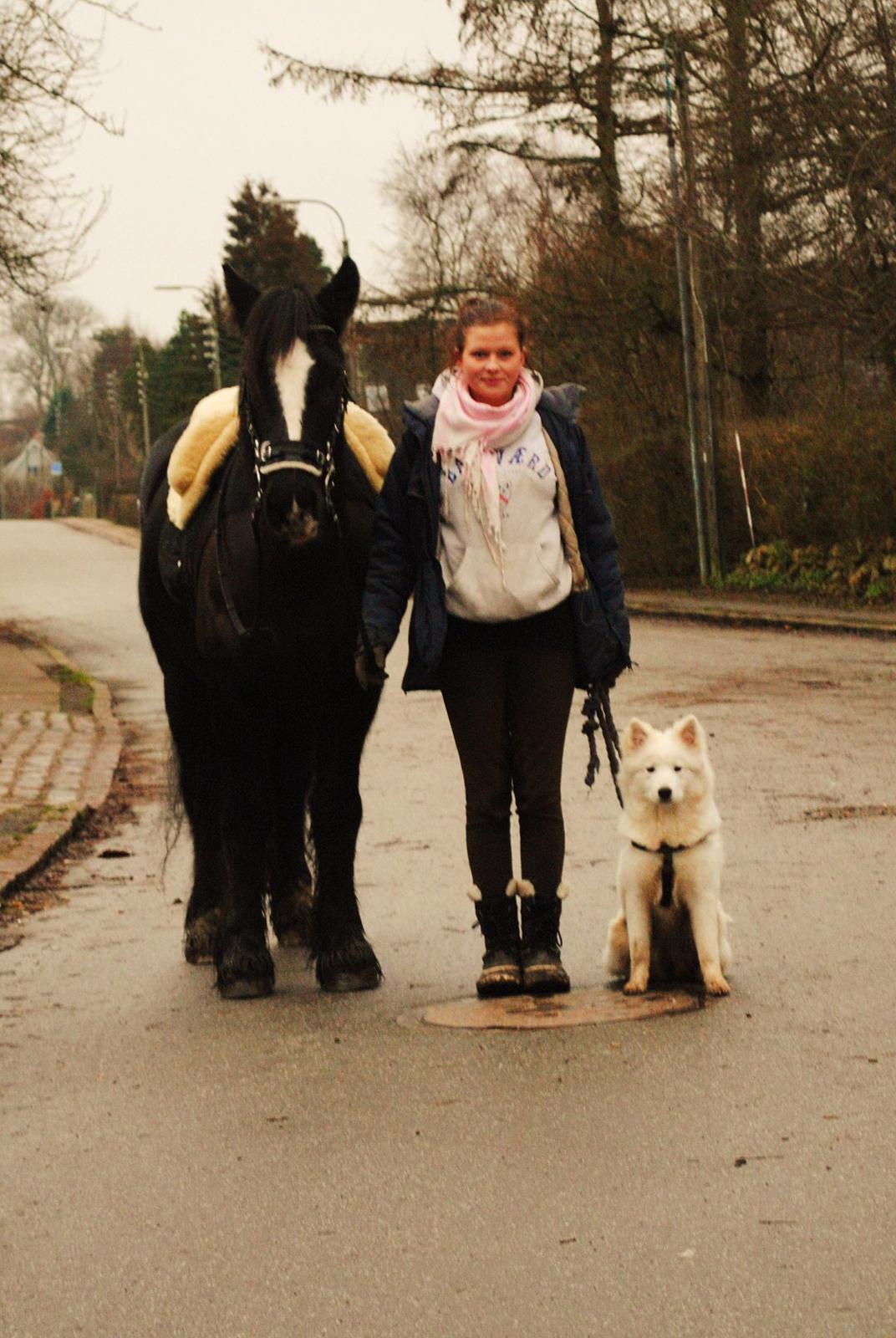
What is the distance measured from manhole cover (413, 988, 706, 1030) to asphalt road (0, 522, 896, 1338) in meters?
0.11

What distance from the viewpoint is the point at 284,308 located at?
6516mm

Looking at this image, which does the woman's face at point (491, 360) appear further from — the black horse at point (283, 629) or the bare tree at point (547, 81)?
the bare tree at point (547, 81)

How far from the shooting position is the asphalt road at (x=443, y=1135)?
4.04 meters

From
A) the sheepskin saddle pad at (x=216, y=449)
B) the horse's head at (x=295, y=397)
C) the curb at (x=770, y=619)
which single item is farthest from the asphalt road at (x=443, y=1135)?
the curb at (x=770, y=619)

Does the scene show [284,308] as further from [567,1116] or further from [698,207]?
[698,207]

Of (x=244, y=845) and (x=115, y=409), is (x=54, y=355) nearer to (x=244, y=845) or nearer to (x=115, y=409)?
(x=115, y=409)

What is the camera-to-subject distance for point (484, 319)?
6.56 metres

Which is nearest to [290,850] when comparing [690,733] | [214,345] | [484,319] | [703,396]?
[690,733]

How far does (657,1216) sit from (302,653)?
279 centimetres

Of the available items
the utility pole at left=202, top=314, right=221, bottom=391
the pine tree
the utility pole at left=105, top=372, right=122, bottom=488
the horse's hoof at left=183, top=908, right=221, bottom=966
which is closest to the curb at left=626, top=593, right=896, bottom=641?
the horse's hoof at left=183, top=908, right=221, bottom=966

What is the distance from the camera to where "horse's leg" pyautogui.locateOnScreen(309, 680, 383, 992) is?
6980mm

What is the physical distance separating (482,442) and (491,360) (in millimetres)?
255

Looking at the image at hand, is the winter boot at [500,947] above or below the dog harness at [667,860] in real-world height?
below

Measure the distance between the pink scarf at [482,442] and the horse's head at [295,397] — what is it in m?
→ 0.36
